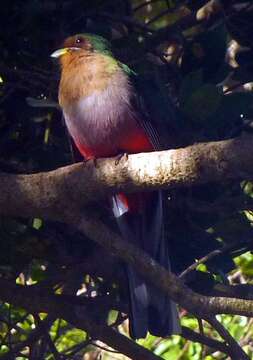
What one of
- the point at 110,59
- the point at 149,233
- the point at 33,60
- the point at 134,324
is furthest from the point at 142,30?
the point at 134,324

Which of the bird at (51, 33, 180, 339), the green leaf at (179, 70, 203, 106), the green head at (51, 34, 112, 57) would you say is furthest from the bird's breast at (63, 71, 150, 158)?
the green leaf at (179, 70, 203, 106)

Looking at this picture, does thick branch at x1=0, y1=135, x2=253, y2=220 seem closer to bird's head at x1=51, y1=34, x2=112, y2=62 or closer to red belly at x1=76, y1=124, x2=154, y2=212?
red belly at x1=76, y1=124, x2=154, y2=212

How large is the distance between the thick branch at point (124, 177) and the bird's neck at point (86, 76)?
31.3 inches

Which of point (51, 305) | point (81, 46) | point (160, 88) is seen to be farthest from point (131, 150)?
point (51, 305)

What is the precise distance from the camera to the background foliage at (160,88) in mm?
3131

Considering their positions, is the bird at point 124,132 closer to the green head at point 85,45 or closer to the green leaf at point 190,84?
the green head at point 85,45

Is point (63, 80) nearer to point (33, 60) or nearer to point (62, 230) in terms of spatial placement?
point (33, 60)

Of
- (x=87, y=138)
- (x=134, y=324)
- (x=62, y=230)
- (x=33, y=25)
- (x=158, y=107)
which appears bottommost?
(x=134, y=324)

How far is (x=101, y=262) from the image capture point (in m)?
3.31

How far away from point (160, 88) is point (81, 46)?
75 cm

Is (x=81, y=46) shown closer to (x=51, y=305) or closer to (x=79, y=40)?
(x=79, y=40)

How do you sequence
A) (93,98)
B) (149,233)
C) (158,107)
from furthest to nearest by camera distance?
1. (93,98)
2. (149,233)
3. (158,107)

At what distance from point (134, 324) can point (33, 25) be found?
1151 mm

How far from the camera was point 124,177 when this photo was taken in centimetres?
271
